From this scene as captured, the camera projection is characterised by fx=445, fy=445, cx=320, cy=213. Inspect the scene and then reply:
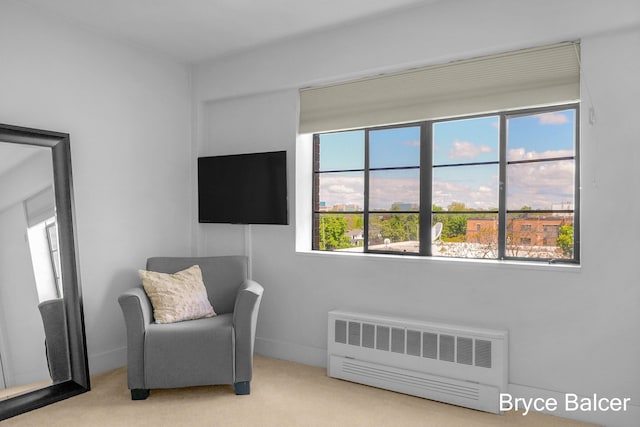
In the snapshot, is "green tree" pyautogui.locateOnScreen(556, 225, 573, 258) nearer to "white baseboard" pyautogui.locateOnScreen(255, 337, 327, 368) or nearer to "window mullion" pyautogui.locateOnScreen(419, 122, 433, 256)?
"window mullion" pyautogui.locateOnScreen(419, 122, 433, 256)

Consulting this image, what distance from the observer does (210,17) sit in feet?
10.5

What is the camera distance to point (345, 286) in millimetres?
3439

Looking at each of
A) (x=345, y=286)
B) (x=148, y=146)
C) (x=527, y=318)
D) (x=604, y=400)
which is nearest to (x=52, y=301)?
(x=148, y=146)

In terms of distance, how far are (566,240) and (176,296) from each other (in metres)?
2.65

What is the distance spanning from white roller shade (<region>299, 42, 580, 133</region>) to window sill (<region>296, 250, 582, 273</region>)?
0.99 meters

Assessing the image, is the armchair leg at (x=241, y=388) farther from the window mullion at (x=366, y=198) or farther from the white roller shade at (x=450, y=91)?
the white roller shade at (x=450, y=91)

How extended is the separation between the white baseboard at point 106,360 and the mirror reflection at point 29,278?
406mm

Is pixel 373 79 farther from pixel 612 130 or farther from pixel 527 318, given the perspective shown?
pixel 527 318

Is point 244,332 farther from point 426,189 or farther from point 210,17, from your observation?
point 210,17

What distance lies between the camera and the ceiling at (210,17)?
300 cm

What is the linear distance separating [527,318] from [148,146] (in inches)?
127

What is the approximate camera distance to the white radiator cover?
8.96 feet

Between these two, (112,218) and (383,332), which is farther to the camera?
(112,218)

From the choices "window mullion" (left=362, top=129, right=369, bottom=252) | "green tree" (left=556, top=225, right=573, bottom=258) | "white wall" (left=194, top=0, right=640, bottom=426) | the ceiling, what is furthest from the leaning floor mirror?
"green tree" (left=556, top=225, right=573, bottom=258)
